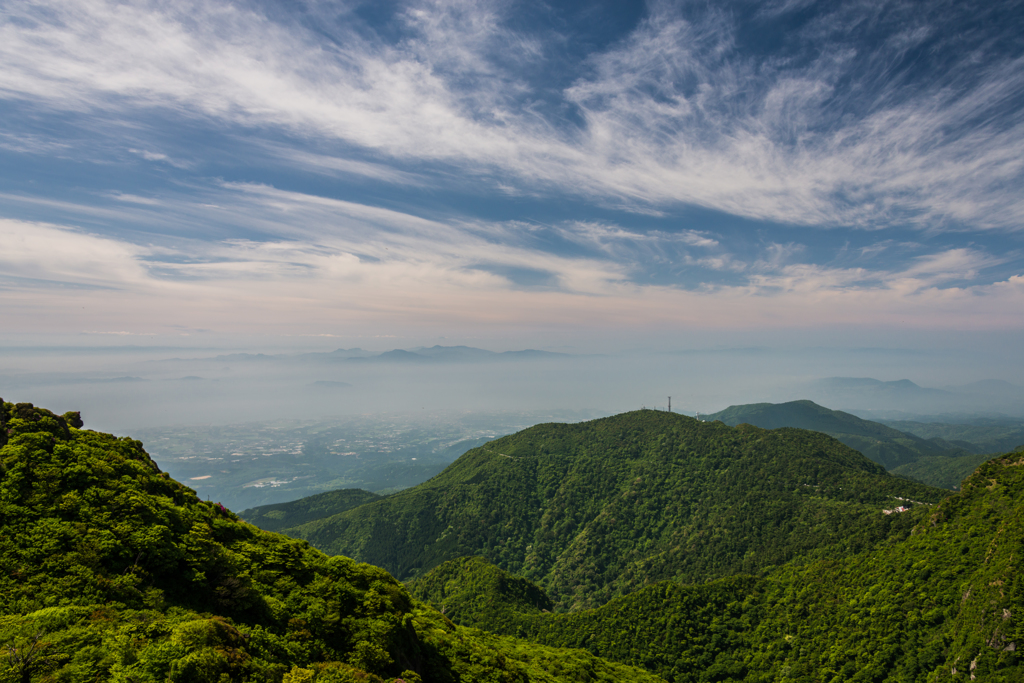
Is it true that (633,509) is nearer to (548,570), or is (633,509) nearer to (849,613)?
(548,570)

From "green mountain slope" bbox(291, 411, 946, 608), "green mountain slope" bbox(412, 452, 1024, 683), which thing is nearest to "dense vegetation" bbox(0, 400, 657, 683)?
"green mountain slope" bbox(412, 452, 1024, 683)

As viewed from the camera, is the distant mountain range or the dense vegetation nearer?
the dense vegetation

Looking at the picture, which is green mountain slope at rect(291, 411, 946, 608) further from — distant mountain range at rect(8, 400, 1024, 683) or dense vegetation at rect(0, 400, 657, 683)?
dense vegetation at rect(0, 400, 657, 683)

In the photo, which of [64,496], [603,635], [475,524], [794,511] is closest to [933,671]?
[603,635]

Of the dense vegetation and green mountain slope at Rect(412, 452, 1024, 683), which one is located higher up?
the dense vegetation

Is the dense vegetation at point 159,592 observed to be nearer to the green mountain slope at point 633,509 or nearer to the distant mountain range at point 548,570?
the distant mountain range at point 548,570

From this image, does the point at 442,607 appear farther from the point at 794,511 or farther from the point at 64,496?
the point at 794,511
